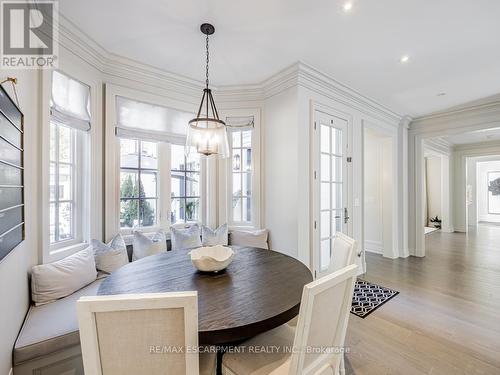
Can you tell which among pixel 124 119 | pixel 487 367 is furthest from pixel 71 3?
pixel 487 367

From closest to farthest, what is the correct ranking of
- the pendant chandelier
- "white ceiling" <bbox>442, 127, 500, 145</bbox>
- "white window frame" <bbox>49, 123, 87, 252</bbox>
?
the pendant chandelier
"white window frame" <bbox>49, 123, 87, 252</bbox>
"white ceiling" <bbox>442, 127, 500, 145</bbox>

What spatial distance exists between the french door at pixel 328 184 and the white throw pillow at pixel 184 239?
4.82ft

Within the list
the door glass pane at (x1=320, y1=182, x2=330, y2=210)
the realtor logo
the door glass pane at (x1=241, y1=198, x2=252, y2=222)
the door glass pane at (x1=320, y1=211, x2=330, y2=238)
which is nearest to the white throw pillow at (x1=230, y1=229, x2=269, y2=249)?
the door glass pane at (x1=241, y1=198, x2=252, y2=222)

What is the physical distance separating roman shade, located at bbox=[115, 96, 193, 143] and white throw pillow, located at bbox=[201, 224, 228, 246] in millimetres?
1238

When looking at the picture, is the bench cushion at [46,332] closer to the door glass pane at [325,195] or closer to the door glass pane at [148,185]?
the door glass pane at [148,185]

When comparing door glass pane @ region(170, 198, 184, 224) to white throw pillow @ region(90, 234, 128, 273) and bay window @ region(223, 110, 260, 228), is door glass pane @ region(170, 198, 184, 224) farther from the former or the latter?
white throw pillow @ region(90, 234, 128, 273)

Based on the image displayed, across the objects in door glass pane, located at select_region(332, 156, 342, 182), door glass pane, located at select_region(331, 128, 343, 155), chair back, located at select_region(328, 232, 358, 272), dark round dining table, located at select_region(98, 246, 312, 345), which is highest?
door glass pane, located at select_region(331, 128, 343, 155)

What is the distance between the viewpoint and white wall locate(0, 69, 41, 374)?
3.92 ft

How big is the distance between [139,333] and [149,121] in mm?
2556

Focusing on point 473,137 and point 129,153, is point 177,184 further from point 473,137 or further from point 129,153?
point 473,137

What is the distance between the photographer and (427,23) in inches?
77.2

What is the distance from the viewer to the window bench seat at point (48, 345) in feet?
4.14

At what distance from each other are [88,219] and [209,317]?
1962mm

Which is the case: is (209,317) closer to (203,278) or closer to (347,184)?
(203,278)
